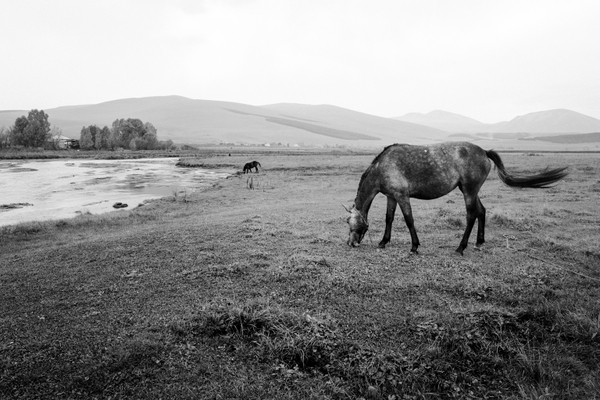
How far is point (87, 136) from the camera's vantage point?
9550 centimetres

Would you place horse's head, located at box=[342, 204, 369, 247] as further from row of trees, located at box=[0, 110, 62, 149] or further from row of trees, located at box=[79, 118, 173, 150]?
row of trees, located at box=[0, 110, 62, 149]

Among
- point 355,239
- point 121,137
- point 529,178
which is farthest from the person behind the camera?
point 121,137

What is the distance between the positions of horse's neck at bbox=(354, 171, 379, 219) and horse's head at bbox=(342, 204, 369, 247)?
0.50ft

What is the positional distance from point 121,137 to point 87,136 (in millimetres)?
8637

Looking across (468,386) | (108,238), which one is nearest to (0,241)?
(108,238)

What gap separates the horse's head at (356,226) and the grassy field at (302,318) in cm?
35

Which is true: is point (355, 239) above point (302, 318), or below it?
above

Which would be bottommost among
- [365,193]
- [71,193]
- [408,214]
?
[71,193]

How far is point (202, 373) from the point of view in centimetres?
408

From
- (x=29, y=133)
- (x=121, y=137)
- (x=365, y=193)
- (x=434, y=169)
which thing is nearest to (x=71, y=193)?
(x=365, y=193)

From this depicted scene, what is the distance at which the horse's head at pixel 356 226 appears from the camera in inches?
364

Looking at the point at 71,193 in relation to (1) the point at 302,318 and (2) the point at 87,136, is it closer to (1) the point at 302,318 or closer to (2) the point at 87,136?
(1) the point at 302,318

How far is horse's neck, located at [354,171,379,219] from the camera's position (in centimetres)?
910

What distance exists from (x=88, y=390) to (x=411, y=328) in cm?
425
